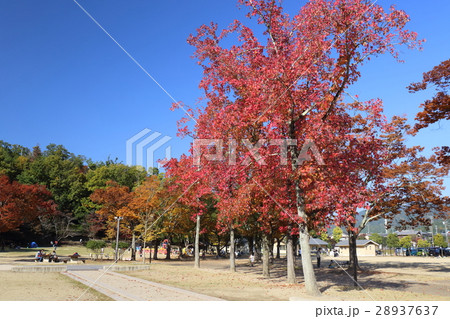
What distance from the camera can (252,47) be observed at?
1484 centimetres

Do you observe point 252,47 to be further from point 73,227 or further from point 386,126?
point 73,227

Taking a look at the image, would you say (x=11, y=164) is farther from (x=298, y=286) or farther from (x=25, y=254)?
(x=298, y=286)

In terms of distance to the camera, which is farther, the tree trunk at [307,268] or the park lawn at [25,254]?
the park lawn at [25,254]

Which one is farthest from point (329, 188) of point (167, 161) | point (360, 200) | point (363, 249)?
point (363, 249)

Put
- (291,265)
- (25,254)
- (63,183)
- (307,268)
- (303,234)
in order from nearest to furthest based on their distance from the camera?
(307,268) < (303,234) < (291,265) < (25,254) < (63,183)

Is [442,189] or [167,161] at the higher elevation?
[167,161]

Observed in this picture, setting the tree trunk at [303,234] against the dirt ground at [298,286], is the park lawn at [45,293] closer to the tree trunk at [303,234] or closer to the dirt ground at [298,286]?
the dirt ground at [298,286]

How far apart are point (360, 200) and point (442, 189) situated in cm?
1814

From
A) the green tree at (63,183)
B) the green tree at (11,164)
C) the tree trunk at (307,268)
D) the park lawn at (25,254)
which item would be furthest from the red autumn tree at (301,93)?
the green tree at (11,164)

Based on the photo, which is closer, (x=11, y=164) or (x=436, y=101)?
(x=436, y=101)

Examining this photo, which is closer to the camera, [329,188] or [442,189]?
[329,188]

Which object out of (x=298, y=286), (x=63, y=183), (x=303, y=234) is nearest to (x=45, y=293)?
(x=303, y=234)

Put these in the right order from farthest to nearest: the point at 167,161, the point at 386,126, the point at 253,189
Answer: the point at 167,161
the point at 386,126
the point at 253,189
